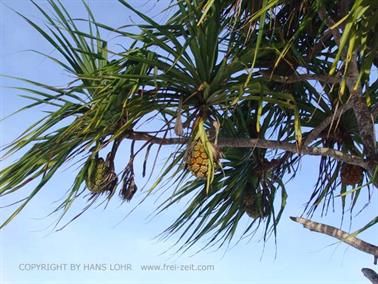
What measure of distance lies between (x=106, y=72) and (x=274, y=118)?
944mm

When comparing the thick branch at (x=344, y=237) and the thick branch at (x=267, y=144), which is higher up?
the thick branch at (x=267, y=144)

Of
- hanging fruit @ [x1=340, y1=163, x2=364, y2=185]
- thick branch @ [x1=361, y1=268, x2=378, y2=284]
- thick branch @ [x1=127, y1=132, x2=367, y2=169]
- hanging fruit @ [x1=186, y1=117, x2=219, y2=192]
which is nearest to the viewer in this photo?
hanging fruit @ [x1=186, y1=117, x2=219, y2=192]

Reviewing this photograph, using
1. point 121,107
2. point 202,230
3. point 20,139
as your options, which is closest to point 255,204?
point 202,230

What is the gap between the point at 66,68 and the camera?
2719 millimetres


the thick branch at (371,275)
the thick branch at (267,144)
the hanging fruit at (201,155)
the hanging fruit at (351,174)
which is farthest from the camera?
the hanging fruit at (351,174)

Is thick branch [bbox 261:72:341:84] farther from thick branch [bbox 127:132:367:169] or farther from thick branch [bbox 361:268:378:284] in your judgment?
thick branch [bbox 361:268:378:284]

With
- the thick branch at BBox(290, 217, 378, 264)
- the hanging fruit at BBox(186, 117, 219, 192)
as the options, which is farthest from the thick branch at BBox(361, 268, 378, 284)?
the hanging fruit at BBox(186, 117, 219, 192)

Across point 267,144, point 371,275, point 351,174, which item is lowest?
point 371,275

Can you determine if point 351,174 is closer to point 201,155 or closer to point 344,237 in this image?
point 344,237

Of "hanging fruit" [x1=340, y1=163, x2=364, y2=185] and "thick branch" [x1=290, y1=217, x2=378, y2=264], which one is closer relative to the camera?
"thick branch" [x1=290, y1=217, x2=378, y2=264]

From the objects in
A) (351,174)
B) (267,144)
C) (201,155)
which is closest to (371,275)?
(351,174)

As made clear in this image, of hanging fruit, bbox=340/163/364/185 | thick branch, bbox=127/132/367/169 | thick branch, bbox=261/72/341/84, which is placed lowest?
hanging fruit, bbox=340/163/364/185

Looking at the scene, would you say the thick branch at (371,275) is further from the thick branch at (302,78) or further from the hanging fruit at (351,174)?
the thick branch at (302,78)

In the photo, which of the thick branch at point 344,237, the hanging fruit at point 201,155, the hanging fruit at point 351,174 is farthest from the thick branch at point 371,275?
the hanging fruit at point 201,155
